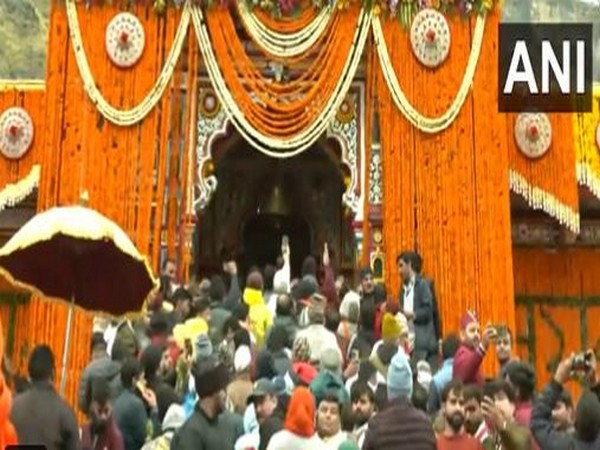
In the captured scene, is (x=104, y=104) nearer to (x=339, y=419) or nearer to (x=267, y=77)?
(x=267, y=77)

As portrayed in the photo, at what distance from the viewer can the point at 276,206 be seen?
2053 cm

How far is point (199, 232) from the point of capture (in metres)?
20.4

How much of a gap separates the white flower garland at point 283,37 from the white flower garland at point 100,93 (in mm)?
882

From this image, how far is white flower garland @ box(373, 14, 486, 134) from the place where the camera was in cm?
1658

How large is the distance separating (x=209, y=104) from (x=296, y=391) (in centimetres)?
1056

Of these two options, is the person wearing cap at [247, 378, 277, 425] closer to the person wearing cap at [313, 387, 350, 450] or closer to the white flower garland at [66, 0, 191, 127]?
the person wearing cap at [313, 387, 350, 450]

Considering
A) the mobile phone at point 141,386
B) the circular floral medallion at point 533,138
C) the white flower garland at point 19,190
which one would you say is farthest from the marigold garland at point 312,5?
the mobile phone at point 141,386

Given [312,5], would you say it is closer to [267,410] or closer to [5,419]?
[267,410]

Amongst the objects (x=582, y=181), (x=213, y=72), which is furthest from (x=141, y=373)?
(x=582, y=181)

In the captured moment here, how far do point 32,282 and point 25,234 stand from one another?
2.10 ft

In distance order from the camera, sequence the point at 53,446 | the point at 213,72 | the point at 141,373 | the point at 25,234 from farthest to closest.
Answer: the point at 213,72, the point at 25,234, the point at 141,373, the point at 53,446

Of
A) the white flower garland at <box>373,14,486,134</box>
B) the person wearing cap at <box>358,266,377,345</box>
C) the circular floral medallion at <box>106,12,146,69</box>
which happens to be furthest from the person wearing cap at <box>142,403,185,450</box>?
the circular floral medallion at <box>106,12,146,69</box>

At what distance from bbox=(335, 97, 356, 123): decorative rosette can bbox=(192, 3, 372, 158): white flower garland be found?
60cm

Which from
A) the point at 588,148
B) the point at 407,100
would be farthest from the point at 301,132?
the point at 588,148
